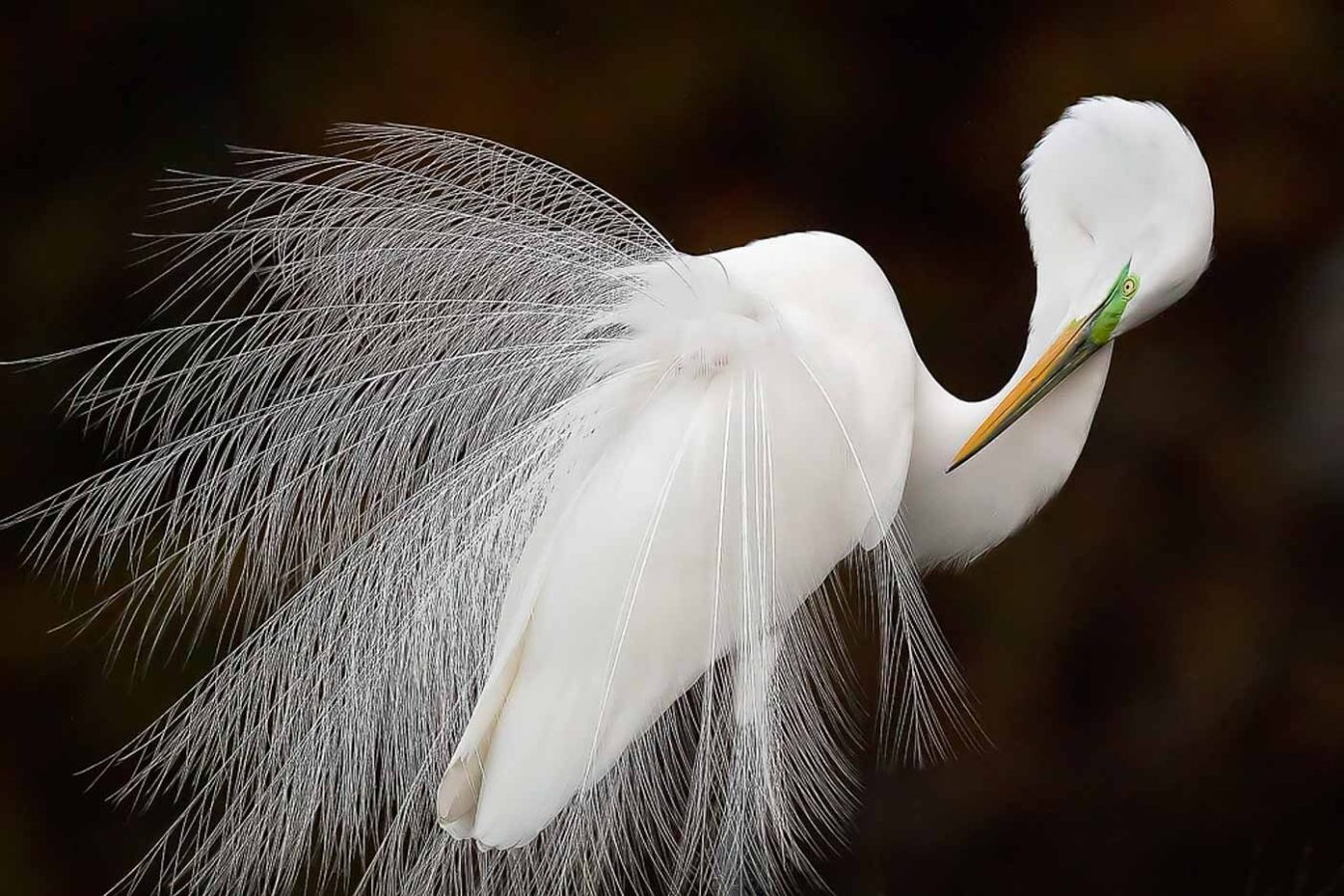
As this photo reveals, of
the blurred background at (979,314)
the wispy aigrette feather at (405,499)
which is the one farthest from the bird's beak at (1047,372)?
the blurred background at (979,314)

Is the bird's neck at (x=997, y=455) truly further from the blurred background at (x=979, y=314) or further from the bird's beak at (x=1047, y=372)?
the blurred background at (x=979, y=314)

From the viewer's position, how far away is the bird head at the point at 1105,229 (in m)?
1.05

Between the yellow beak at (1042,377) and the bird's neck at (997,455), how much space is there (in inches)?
1.2

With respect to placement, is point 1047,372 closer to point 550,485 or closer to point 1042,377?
point 1042,377

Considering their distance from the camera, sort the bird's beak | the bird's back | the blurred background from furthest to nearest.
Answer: the blurred background, the bird's beak, the bird's back

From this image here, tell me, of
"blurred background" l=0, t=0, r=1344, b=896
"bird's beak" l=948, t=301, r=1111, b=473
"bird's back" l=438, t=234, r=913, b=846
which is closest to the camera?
"bird's back" l=438, t=234, r=913, b=846

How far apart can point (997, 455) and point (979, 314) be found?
689 mm

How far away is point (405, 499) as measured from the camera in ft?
3.65

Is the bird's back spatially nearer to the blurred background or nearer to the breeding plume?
the breeding plume

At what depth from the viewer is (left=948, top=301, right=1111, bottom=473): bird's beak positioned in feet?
3.58

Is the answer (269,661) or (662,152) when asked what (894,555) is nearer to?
(269,661)

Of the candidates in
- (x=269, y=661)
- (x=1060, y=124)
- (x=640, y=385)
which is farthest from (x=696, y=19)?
(x=269, y=661)

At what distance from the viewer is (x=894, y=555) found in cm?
107

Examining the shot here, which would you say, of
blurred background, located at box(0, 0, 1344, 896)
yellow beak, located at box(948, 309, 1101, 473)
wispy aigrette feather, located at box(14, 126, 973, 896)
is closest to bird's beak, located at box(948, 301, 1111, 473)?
yellow beak, located at box(948, 309, 1101, 473)
